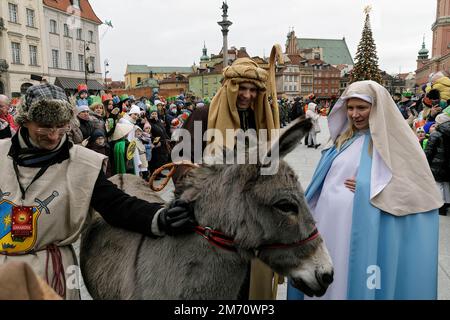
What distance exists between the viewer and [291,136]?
5.25 feet

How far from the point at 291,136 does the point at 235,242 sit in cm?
55

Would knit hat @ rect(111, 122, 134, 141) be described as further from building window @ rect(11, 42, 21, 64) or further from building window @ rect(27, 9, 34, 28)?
building window @ rect(27, 9, 34, 28)

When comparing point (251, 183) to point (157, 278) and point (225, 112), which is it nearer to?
point (157, 278)

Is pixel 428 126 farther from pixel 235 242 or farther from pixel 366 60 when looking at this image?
pixel 366 60

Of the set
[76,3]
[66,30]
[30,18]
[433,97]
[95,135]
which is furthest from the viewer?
[76,3]

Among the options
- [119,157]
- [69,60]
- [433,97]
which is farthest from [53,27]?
[433,97]

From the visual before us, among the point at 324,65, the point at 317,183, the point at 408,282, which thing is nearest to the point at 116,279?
the point at 317,183

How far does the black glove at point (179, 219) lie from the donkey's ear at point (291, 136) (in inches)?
19.0

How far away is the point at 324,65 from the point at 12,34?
86.8 meters

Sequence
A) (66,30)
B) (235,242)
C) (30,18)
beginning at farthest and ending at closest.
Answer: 1. (66,30)
2. (30,18)
3. (235,242)

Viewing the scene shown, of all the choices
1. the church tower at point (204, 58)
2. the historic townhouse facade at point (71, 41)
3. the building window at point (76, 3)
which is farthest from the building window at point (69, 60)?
the church tower at point (204, 58)

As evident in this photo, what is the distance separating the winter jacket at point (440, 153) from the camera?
23.1 ft

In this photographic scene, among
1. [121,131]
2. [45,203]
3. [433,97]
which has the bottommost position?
[45,203]

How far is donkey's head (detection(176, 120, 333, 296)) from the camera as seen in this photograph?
1.69 meters
